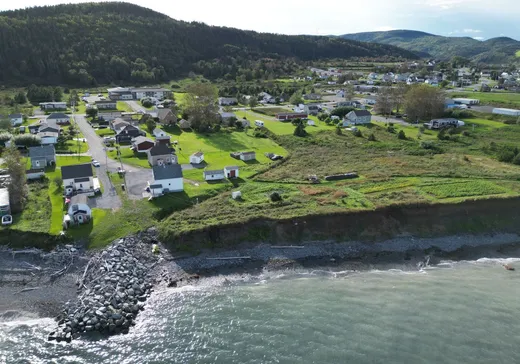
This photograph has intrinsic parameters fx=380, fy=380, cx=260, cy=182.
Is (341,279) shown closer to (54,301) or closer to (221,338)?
(221,338)

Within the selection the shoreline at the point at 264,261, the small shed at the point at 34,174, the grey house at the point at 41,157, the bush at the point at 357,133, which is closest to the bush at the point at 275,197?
the shoreline at the point at 264,261

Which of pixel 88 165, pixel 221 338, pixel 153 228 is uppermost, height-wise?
pixel 88 165

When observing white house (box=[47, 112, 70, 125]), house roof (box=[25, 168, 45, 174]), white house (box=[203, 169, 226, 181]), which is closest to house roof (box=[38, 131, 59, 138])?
white house (box=[47, 112, 70, 125])

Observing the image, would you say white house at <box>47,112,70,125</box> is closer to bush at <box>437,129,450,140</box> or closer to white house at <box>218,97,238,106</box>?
white house at <box>218,97,238,106</box>

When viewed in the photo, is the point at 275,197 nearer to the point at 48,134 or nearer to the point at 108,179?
the point at 108,179

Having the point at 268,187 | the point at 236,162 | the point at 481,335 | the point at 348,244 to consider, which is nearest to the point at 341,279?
the point at 348,244

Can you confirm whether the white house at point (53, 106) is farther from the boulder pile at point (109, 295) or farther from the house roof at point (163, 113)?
the boulder pile at point (109, 295)
